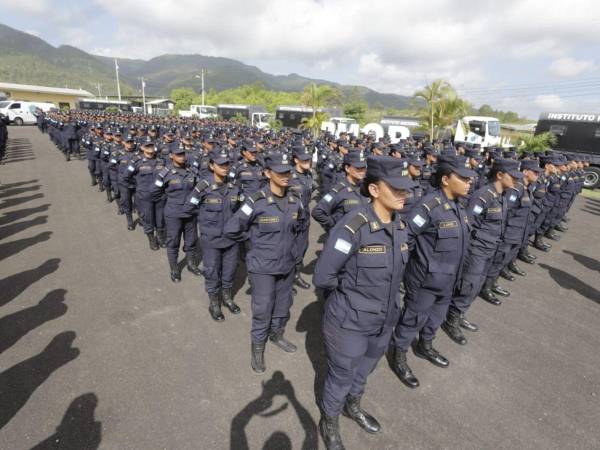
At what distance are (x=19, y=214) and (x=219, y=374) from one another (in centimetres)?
806

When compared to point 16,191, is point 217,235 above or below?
above

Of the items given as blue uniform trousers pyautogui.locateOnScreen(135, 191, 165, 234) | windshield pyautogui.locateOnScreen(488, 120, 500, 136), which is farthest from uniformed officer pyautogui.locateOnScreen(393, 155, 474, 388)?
windshield pyautogui.locateOnScreen(488, 120, 500, 136)

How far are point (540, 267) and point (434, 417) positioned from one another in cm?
549

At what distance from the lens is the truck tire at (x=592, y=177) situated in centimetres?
1557

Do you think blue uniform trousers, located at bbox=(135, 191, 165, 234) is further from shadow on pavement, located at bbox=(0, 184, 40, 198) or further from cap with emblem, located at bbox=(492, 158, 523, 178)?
shadow on pavement, located at bbox=(0, 184, 40, 198)

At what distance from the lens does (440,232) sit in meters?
3.16

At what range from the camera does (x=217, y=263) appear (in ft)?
14.0

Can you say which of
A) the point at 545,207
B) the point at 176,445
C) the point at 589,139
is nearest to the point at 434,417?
the point at 176,445

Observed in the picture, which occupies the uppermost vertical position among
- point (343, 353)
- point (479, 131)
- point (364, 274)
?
point (479, 131)

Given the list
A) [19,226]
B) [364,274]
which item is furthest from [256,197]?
[19,226]

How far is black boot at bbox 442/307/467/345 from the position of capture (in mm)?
4254

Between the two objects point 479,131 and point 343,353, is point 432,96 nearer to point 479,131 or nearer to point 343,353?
point 479,131

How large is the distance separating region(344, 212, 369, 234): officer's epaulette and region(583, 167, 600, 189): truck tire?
19047 mm

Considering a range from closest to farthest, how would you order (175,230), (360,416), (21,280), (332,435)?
(332,435) < (360,416) < (21,280) < (175,230)
